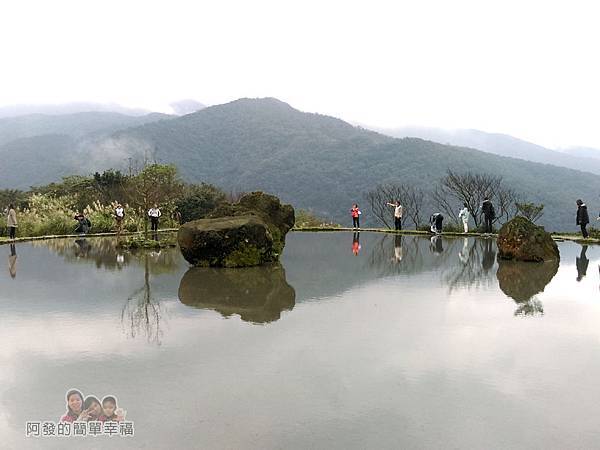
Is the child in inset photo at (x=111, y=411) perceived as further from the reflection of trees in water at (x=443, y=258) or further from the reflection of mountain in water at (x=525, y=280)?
the reflection of trees in water at (x=443, y=258)

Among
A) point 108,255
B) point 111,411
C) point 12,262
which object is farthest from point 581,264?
point 12,262

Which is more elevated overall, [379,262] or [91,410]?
[379,262]

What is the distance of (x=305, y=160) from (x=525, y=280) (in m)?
110

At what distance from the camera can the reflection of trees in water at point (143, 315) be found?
23.8ft

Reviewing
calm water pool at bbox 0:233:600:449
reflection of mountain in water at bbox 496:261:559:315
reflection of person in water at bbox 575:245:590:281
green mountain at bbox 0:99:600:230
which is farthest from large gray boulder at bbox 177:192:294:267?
green mountain at bbox 0:99:600:230

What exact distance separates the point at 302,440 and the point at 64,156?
158 meters

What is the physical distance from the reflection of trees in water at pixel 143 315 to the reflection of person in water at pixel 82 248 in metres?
7.02

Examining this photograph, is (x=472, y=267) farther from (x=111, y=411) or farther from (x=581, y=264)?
(x=111, y=411)

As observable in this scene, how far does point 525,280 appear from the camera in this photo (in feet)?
39.1

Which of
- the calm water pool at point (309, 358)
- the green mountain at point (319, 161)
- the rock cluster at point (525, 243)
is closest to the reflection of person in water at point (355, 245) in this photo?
the rock cluster at point (525, 243)

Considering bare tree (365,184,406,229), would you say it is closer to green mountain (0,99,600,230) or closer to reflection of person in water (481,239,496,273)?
reflection of person in water (481,239,496,273)

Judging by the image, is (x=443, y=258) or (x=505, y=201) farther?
(x=505, y=201)

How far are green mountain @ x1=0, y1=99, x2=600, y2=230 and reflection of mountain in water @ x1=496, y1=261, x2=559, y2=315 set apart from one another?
61677 millimetres

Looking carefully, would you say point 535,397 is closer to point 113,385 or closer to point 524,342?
point 524,342
